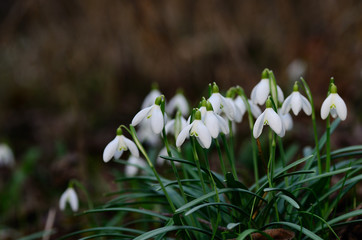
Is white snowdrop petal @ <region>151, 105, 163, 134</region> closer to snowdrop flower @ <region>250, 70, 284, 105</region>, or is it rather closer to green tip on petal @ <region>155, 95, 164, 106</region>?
green tip on petal @ <region>155, 95, 164, 106</region>

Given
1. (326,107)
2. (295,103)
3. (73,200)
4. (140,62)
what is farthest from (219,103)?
(140,62)

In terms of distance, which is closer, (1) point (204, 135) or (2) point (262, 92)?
(1) point (204, 135)

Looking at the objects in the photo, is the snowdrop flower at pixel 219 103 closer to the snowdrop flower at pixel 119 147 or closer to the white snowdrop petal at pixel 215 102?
the white snowdrop petal at pixel 215 102

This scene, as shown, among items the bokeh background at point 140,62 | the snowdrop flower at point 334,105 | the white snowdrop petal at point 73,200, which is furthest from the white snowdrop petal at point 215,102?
the bokeh background at point 140,62

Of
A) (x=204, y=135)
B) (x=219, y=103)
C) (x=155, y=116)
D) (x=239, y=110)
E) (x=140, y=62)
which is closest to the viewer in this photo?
(x=204, y=135)

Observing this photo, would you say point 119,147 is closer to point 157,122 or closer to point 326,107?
point 157,122

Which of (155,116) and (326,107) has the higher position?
(155,116)

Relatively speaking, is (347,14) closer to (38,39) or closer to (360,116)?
(360,116)
